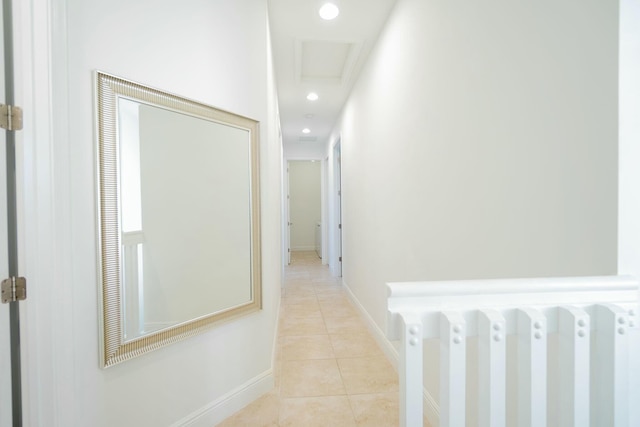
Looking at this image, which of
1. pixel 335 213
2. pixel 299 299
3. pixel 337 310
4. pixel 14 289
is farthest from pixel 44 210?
pixel 335 213

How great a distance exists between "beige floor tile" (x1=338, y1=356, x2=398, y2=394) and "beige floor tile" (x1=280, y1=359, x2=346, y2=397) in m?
0.07

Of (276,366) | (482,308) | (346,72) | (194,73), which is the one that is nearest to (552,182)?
(482,308)

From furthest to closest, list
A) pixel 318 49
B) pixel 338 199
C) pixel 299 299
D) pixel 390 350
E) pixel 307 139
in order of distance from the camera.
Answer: pixel 307 139
pixel 338 199
pixel 299 299
pixel 318 49
pixel 390 350

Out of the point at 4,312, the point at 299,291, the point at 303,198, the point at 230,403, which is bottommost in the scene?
the point at 299,291

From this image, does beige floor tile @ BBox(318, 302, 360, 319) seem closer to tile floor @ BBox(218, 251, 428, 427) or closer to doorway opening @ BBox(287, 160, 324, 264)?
tile floor @ BBox(218, 251, 428, 427)

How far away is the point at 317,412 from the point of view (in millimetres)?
1803

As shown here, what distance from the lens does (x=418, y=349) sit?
64cm

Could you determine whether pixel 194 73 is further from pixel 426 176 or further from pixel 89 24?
pixel 426 176

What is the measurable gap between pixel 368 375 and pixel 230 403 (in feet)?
3.40

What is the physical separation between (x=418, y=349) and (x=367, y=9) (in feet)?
8.19

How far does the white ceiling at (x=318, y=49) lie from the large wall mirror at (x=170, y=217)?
1125 millimetres

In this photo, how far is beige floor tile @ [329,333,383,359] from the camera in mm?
2518

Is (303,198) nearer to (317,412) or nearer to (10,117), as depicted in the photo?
(317,412)

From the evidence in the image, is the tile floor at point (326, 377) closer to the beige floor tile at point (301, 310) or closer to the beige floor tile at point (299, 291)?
the beige floor tile at point (301, 310)
